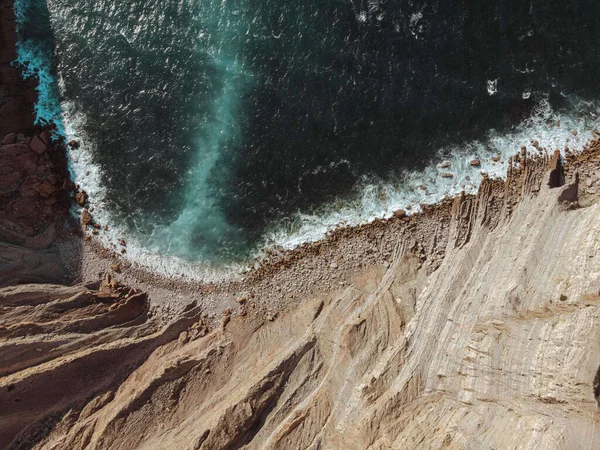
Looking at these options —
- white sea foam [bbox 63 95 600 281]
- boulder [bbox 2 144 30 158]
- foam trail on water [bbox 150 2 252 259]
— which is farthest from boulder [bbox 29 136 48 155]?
foam trail on water [bbox 150 2 252 259]

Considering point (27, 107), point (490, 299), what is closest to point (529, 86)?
point (490, 299)

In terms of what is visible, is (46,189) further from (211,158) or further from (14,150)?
(211,158)

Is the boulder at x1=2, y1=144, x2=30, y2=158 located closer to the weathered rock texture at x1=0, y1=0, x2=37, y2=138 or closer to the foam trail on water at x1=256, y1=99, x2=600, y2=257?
the weathered rock texture at x1=0, y1=0, x2=37, y2=138

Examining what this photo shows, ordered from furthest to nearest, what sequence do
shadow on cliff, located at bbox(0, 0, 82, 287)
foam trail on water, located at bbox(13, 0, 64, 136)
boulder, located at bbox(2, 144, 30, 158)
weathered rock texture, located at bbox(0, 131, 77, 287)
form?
foam trail on water, located at bbox(13, 0, 64, 136), boulder, located at bbox(2, 144, 30, 158), shadow on cliff, located at bbox(0, 0, 82, 287), weathered rock texture, located at bbox(0, 131, 77, 287)

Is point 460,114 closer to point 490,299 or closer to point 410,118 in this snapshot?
point 410,118

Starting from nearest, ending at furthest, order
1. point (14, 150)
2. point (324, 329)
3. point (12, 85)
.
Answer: point (324, 329)
point (14, 150)
point (12, 85)

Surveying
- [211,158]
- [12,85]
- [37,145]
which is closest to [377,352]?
[211,158]
